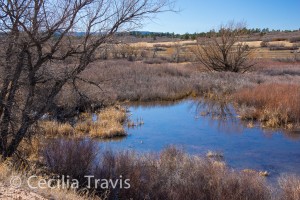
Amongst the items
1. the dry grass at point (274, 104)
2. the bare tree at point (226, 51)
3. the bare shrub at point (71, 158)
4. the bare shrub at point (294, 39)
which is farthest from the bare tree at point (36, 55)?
the bare shrub at point (294, 39)

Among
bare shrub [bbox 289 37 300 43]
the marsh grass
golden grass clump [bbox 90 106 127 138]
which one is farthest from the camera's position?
bare shrub [bbox 289 37 300 43]

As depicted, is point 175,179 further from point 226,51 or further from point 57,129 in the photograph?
point 226,51

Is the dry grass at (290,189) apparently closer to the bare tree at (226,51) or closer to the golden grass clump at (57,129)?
the golden grass clump at (57,129)

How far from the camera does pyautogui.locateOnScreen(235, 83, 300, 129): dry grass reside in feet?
54.6

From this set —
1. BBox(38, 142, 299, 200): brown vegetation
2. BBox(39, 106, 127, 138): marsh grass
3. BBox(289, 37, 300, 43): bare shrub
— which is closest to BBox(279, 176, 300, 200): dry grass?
BBox(38, 142, 299, 200): brown vegetation

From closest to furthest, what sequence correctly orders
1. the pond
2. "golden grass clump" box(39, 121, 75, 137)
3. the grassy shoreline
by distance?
the grassy shoreline < the pond < "golden grass clump" box(39, 121, 75, 137)

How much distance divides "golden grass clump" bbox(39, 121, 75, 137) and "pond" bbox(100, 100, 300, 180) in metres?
1.51

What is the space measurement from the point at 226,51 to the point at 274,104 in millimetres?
13641

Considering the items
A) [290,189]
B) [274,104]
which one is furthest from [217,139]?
[290,189]

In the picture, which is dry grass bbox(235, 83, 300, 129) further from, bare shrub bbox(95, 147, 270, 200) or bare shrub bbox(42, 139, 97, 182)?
bare shrub bbox(42, 139, 97, 182)

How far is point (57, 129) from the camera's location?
14719mm

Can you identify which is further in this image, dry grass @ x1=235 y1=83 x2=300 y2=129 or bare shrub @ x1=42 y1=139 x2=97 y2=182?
dry grass @ x1=235 y1=83 x2=300 y2=129

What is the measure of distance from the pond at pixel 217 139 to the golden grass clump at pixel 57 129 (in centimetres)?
151

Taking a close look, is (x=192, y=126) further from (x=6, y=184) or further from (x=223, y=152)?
(x=6, y=184)
